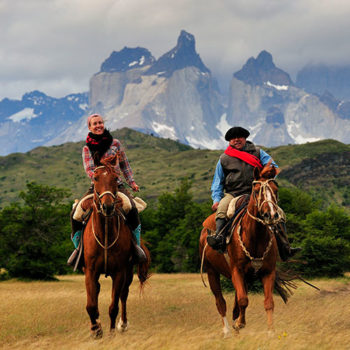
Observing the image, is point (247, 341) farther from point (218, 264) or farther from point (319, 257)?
point (319, 257)

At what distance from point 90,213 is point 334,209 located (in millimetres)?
33419

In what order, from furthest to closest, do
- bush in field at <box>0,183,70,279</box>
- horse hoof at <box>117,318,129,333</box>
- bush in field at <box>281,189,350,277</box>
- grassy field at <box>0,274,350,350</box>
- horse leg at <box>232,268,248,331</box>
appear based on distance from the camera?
bush in field at <box>0,183,70,279</box>, bush in field at <box>281,189,350,277</box>, horse hoof at <box>117,318,129,333</box>, horse leg at <box>232,268,248,331</box>, grassy field at <box>0,274,350,350</box>

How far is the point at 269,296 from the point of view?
877 cm

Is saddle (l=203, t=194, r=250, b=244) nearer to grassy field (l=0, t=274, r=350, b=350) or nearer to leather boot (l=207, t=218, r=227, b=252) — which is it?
leather boot (l=207, t=218, r=227, b=252)

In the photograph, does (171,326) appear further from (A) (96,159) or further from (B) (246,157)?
(B) (246,157)

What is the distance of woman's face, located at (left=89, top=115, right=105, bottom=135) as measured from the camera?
10904 millimetres

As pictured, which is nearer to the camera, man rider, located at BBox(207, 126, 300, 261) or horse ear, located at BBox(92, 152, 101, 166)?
man rider, located at BBox(207, 126, 300, 261)

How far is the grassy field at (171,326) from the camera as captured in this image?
797cm

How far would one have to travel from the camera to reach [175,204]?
202ft

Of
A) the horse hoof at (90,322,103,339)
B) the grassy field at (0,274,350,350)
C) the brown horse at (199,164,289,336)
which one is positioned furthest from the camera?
the horse hoof at (90,322,103,339)

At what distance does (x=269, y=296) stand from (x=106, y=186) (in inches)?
142

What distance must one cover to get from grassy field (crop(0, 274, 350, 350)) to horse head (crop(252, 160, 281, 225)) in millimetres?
1948

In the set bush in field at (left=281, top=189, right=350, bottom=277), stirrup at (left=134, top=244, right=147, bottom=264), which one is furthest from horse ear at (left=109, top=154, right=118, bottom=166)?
bush in field at (left=281, top=189, right=350, bottom=277)

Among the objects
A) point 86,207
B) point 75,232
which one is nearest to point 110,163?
point 86,207
